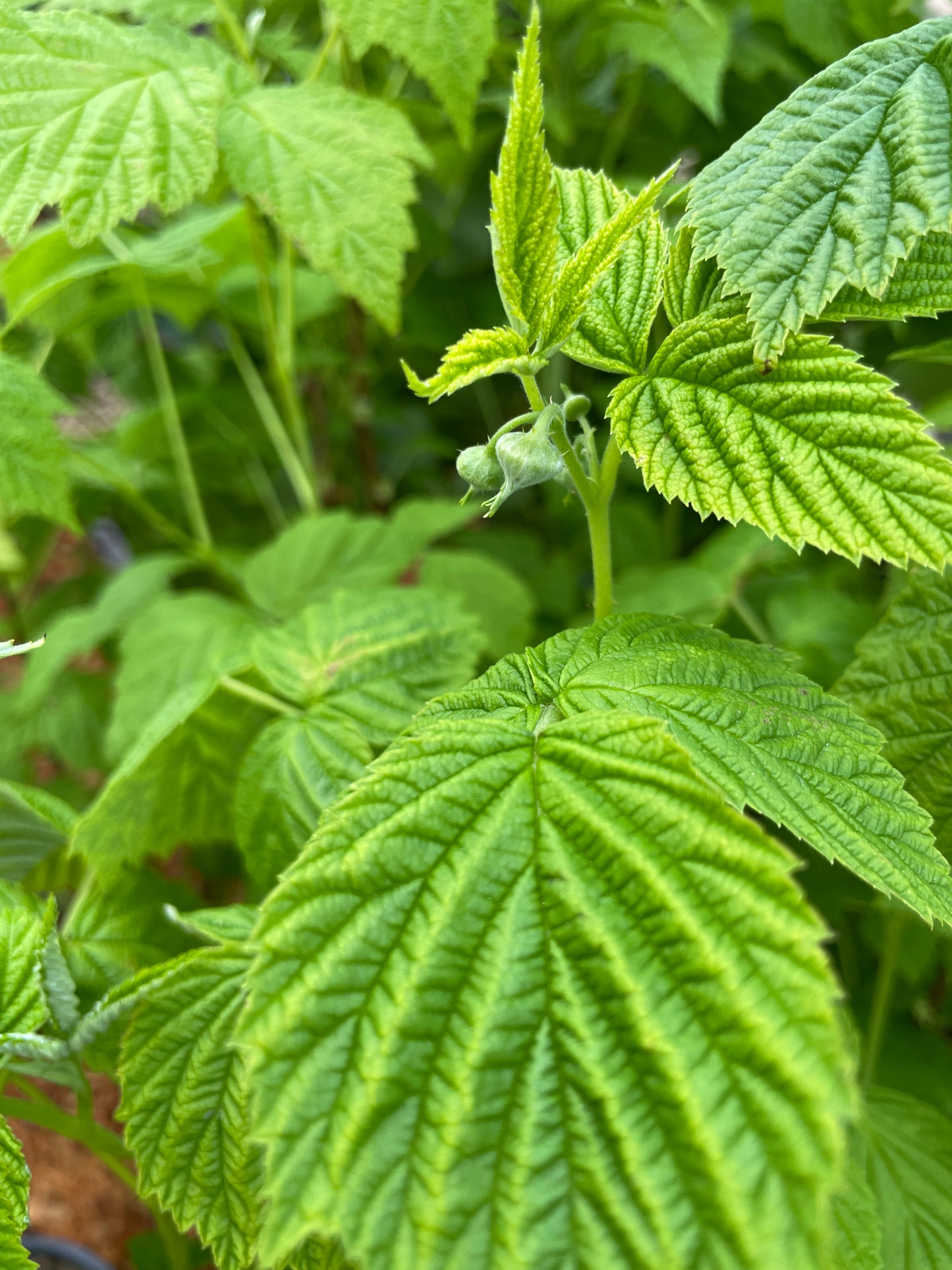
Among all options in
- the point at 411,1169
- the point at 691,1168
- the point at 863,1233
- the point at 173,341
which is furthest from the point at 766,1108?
the point at 173,341

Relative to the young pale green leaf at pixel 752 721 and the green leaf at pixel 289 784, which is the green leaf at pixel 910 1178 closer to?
the young pale green leaf at pixel 752 721

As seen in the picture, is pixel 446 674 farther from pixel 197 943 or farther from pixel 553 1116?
pixel 553 1116

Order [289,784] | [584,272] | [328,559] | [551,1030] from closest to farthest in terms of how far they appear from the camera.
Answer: [551,1030]
[584,272]
[289,784]
[328,559]

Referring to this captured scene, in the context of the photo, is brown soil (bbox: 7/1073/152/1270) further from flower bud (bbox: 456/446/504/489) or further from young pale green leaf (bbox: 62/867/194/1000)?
flower bud (bbox: 456/446/504/489)

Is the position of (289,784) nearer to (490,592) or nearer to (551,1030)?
(551,1030)

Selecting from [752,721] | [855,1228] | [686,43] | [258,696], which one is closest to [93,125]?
[258,696]

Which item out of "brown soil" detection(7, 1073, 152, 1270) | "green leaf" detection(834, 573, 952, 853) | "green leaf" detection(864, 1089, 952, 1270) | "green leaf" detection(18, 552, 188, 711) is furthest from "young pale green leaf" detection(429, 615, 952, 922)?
"brown soil" detection(7, 1073, 152, 1270)
